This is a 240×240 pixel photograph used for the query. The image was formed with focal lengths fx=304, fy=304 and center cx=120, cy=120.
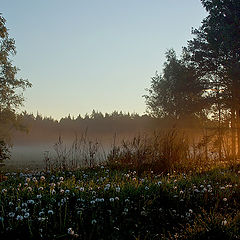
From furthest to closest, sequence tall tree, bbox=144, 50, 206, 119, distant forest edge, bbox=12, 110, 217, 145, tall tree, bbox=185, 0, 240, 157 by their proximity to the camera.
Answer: distant forest edge, bbox=12, 110, 217, 145, tall tree, bbox=144, 50, 206, 119, tall tree, bbox=185, 0, 240, 157

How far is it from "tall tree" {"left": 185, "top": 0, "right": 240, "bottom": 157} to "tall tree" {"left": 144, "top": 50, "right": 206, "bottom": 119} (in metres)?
1.11

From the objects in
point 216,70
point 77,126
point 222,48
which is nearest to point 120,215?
point 222,48

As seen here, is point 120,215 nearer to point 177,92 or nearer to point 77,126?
point 177,92

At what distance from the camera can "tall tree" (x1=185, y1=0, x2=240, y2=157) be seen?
19906mm

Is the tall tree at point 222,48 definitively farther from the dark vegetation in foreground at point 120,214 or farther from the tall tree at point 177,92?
the dark vegetation in foreground at point 120,214

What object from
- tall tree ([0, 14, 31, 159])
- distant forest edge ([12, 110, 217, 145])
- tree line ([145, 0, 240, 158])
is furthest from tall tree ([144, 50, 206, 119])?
distant forest edge ([12, 110, 217, 145])

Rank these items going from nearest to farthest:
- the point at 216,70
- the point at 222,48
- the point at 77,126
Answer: the point at 222,48, the point at 216,70, the point at 77,126

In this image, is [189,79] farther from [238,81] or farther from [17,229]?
[17,229]

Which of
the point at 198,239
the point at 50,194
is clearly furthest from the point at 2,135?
the point at 198,239

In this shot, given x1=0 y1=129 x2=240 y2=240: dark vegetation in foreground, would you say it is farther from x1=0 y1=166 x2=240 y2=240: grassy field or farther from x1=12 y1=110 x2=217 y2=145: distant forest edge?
x1=12 y1=110 x2=217 y2=145: distant forest edge

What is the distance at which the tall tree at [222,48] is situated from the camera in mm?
19906

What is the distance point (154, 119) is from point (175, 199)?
94.6ft

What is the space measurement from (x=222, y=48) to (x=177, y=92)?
5237mm

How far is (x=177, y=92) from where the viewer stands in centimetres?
2461
